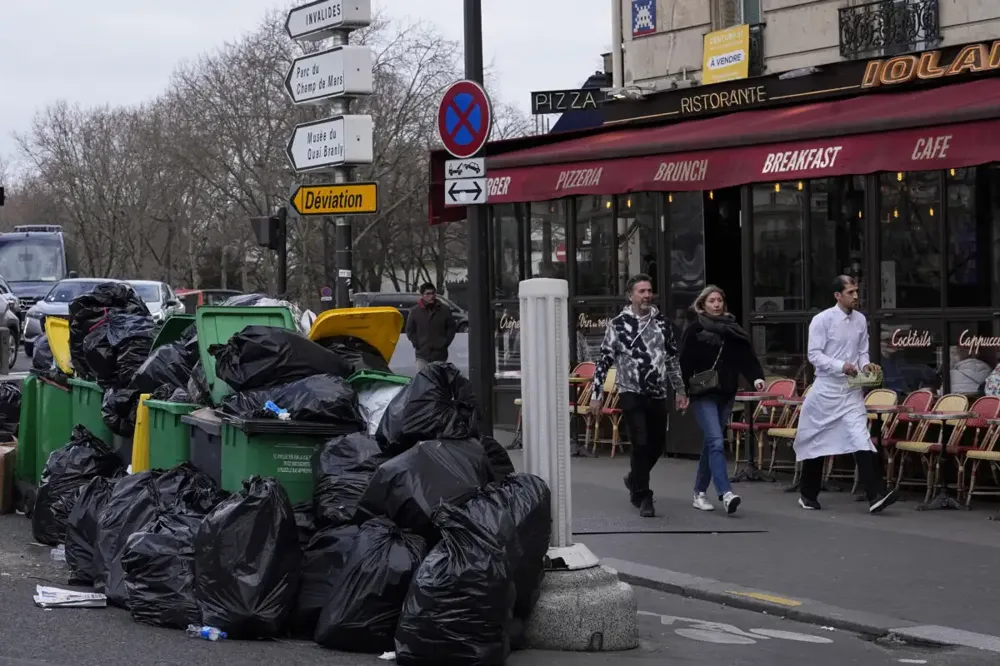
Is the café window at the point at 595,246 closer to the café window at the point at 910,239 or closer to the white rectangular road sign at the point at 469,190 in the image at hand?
the café window at the point at 910,239

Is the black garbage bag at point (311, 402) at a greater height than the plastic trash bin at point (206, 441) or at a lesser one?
greater

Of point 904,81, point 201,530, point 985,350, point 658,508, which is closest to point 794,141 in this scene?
point 904,81

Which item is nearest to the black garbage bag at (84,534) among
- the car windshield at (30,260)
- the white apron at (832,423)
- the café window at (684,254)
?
the white apron at (832,423)

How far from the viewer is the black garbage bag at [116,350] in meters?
10.0

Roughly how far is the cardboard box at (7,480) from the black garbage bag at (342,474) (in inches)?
167

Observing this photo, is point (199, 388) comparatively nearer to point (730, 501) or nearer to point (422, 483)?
point (422, 483)

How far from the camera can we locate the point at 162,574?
23.0 feet

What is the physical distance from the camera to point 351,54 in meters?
11.4

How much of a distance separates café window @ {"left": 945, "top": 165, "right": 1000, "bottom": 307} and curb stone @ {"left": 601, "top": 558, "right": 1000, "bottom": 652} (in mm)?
4351

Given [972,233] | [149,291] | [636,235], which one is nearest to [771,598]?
[972,233]

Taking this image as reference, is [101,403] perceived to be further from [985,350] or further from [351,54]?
[985,350]

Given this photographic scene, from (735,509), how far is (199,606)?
4909 mm

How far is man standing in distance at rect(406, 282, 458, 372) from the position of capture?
710 inches

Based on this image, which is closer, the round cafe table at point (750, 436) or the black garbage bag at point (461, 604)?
the black garbage bag at point (461, 604)
